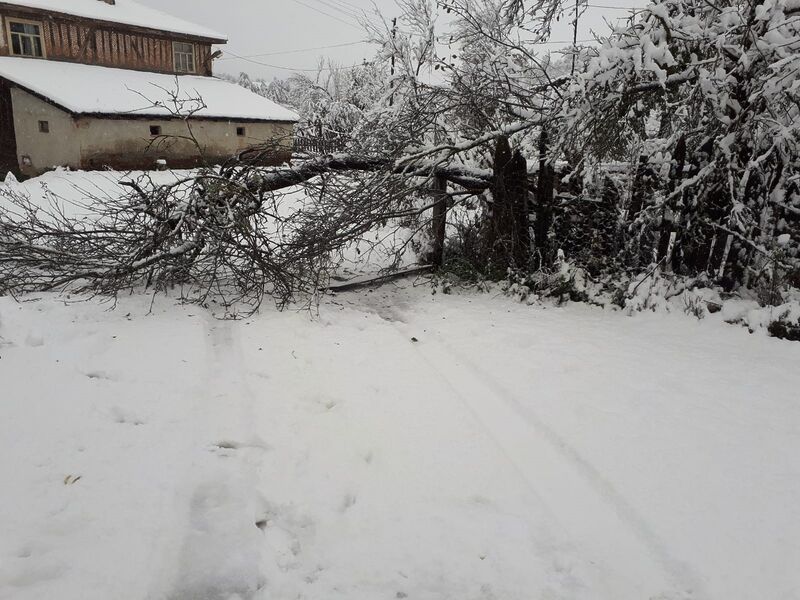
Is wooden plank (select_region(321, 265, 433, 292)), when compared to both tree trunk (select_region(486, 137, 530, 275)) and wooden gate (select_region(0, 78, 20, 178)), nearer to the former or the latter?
tree trunk (select_region(486, 137, 530, 275))

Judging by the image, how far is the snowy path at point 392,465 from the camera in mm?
2434

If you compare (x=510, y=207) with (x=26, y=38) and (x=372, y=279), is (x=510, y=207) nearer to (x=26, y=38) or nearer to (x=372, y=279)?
(x=372, y=279)

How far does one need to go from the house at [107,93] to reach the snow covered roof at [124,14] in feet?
0.18

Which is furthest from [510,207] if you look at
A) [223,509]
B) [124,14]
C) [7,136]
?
[124,14]

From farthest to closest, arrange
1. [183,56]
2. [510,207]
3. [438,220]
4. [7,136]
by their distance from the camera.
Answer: [183,56] < [7,136] < [438,220] < [510,207]

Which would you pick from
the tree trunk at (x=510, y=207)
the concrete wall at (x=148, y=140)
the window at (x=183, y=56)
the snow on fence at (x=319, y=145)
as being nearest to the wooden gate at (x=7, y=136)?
the concrete wall at (x=148, y=140)

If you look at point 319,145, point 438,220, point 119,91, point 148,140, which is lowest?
point 438,220

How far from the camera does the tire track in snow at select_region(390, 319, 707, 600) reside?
8.24ft

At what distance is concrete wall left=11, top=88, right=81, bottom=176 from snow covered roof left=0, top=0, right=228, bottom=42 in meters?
4.17

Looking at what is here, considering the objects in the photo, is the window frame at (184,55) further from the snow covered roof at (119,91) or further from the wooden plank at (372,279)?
the wooden plank at (372,279)

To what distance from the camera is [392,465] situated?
3262 millimetres

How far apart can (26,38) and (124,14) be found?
4315mm

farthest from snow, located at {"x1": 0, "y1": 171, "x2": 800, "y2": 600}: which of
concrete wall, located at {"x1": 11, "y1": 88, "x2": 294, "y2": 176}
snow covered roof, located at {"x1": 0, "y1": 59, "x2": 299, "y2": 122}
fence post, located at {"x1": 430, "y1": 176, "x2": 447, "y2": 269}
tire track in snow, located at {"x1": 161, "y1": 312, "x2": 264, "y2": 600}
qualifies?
concrete wall, located at {"x1": 11, "y1": 88, "x2": 294, "y2": 176}

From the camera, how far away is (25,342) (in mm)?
4559
